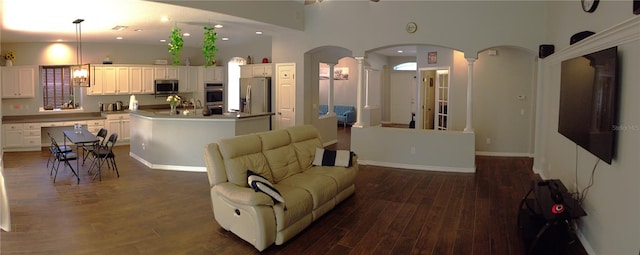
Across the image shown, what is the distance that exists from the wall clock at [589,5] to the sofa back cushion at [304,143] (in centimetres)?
342

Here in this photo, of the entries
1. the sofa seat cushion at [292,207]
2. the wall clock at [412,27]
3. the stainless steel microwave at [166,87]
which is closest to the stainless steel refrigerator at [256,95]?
the stainless steel microwave at [166,87]

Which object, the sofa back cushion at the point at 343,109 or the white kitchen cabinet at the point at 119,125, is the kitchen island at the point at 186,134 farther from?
the sofa back cushion at the point at 343,109

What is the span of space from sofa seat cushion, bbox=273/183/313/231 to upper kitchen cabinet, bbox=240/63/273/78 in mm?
5380

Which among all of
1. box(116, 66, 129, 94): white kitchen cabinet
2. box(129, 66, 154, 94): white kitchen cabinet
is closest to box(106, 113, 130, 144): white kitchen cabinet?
box(116, 66, 129, 94): white kitchen cabinet

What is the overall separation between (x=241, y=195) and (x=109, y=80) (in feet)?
25.3

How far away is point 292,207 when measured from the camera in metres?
3.87

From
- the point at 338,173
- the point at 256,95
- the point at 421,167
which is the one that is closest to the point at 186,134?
the point at 256,95

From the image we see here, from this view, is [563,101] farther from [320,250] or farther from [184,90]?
[184,90]

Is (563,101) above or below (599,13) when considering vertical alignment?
below

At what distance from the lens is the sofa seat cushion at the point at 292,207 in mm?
3740

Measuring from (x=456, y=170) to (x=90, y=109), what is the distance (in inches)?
339

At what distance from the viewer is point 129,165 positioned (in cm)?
733

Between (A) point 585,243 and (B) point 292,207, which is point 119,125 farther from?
(A) point 585,243

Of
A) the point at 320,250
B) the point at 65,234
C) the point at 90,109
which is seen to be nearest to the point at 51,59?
the point at 90,109
